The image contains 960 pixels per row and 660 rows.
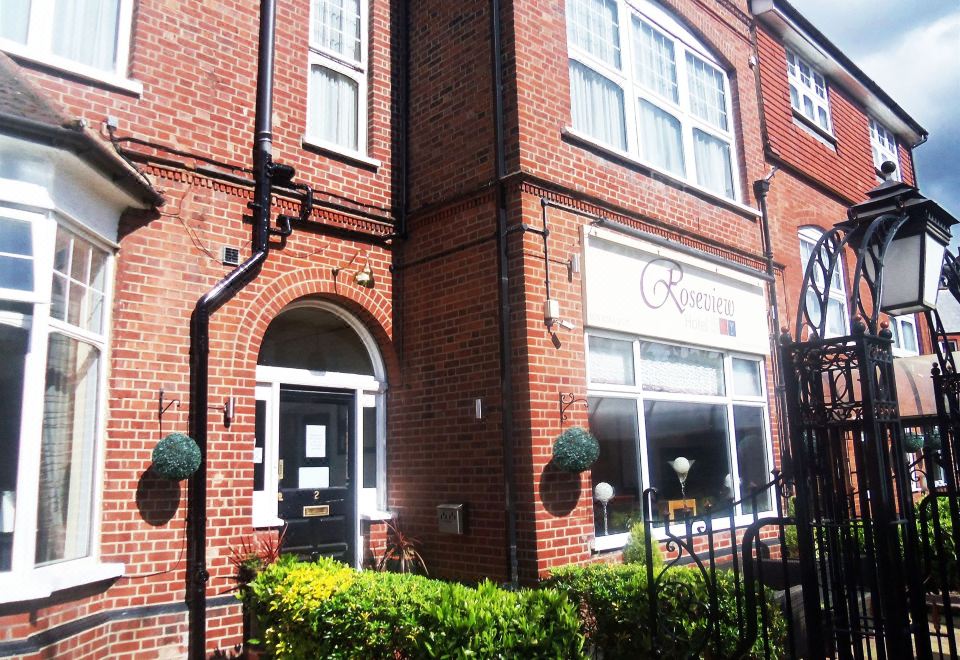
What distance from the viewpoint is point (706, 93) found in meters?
10.1

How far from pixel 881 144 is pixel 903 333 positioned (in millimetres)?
3967

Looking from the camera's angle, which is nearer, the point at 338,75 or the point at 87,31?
the point at 87,31

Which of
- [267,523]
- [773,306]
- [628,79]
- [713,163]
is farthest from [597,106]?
[267,523]

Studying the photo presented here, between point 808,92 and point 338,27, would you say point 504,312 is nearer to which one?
point 338,27

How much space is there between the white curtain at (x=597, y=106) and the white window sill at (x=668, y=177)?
24cm

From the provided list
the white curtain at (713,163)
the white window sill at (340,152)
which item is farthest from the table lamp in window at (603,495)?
the white curtain at (713,163)

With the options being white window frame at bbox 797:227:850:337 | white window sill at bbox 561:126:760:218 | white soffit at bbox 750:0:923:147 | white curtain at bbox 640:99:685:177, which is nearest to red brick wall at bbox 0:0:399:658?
white window sill at bbox 561:126:760:218

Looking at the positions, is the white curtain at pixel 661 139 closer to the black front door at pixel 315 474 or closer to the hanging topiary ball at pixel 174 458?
the black front door at pixel 315 474

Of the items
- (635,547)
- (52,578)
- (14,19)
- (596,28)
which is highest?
(596,28)

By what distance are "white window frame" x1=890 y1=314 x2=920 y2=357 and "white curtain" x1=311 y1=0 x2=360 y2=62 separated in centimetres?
1153

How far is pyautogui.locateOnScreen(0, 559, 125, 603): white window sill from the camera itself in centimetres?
453

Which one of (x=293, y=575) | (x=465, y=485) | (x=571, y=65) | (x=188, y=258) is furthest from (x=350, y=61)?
(x=293, y=575)

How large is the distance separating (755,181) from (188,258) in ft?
25.3

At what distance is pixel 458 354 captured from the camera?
7.24 metres
